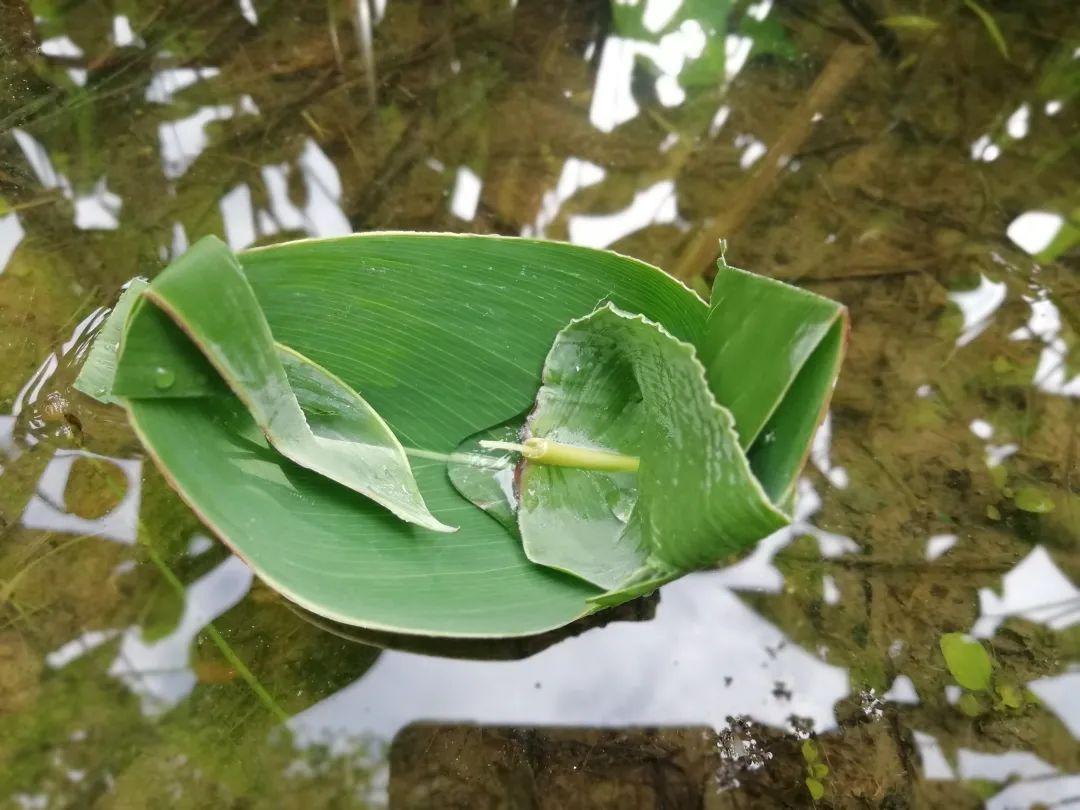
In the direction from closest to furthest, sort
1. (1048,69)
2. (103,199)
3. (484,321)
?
(484,321), (103,199), (1048,69)

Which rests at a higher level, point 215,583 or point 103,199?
point 103,199

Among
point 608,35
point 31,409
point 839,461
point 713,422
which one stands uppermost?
point 608,35

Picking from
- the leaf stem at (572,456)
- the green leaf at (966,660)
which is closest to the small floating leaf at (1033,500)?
the green leaf at (966,660)

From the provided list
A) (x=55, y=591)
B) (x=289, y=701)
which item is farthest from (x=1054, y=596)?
(x=55, y=591)

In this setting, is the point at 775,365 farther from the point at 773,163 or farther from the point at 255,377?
the point at 773,163

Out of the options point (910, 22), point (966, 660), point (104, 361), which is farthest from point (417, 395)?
point (910, 22)

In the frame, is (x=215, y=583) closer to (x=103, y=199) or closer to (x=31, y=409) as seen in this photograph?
(x=31, y=409)

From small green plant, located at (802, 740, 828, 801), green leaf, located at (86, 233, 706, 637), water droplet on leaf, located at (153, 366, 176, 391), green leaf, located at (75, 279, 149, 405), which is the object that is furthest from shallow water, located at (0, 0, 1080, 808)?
water droplet on leaf, located at (153, 366, 176, 391)
